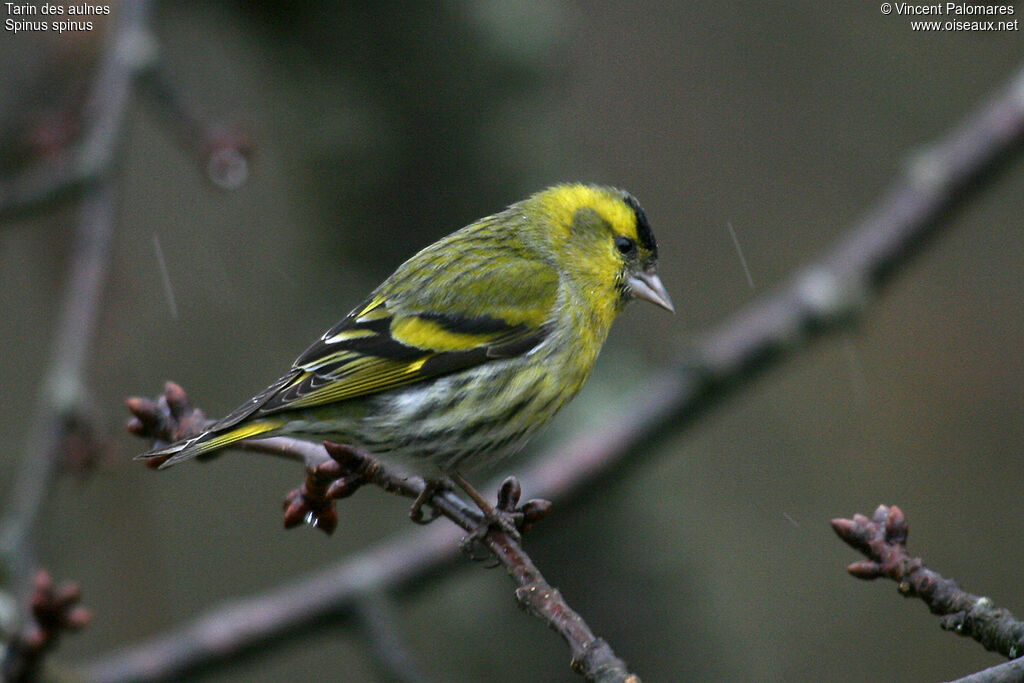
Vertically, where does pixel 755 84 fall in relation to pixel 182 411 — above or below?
above

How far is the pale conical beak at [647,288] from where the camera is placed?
3.87m

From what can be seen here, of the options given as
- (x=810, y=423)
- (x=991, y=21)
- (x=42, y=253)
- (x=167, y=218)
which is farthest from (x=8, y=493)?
(x=991, y=21)

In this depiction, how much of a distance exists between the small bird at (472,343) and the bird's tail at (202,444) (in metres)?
0.01

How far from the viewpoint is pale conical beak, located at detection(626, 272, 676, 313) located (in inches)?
152

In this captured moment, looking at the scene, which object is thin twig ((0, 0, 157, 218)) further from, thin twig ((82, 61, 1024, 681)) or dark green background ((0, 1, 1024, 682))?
thin twig ((82, 61, 1024, 681))

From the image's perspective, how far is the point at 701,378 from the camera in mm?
4355

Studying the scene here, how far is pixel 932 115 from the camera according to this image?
7.54m

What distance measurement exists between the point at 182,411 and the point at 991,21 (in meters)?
6.63

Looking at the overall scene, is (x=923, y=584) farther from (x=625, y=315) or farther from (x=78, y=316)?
(x=625, y=315)

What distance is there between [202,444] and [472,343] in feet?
3.37

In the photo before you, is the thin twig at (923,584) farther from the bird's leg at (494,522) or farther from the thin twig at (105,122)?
the thin twig at (105,122)

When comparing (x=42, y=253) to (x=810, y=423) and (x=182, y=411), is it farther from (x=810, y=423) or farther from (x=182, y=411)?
(x=810, y=423)

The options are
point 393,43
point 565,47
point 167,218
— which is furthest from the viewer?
point 167,218

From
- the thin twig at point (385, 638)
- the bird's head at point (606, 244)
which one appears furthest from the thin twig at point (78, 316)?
the bird's head at point (606, 244)
